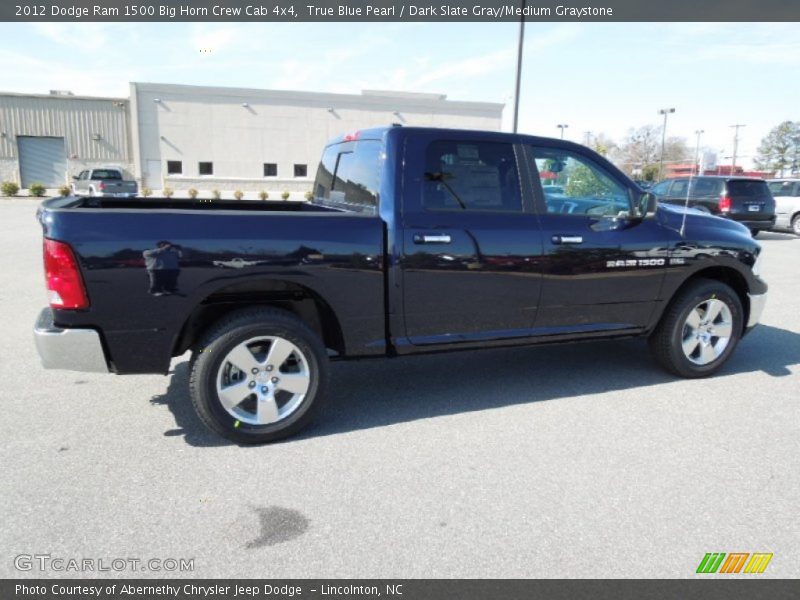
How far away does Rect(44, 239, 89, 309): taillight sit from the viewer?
10.1ft

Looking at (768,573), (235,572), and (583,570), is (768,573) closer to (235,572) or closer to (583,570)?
(583,570)

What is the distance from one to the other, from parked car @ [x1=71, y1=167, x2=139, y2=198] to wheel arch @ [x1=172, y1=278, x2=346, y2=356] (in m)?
23.9

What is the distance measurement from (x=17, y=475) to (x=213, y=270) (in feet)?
5.03

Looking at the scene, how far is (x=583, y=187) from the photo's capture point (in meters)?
4.46

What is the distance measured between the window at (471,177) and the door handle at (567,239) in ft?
1.16

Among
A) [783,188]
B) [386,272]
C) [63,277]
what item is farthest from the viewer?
[783,188]

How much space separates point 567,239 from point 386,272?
55.9 inches

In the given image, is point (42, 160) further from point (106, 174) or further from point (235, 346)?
point (235, 346)

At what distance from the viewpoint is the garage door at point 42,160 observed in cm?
3972

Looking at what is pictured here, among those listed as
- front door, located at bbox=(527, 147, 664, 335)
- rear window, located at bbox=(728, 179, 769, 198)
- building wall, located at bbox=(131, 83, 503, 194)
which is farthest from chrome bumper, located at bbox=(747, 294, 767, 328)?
building wall, located at bbox=(131, 83, 503, 194)

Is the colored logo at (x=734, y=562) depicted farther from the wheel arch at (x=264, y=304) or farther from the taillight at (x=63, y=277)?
the taillight at (x=63, y=277)

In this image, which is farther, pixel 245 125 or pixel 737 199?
pixel 245 125

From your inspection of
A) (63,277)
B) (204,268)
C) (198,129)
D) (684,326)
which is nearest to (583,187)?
(684,326)
